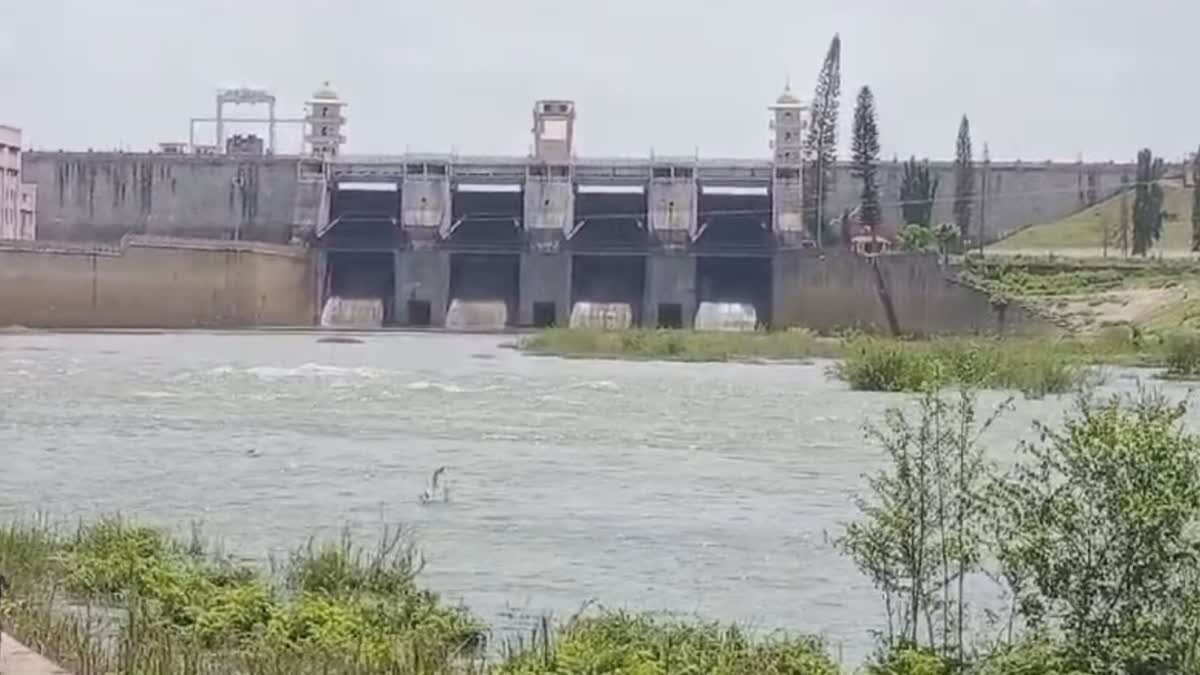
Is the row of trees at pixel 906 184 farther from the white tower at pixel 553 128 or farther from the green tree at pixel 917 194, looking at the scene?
the white tower at pixel 553 128

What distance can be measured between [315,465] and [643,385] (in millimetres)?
16236

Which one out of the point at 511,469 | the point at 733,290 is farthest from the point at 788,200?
the point at 511,469

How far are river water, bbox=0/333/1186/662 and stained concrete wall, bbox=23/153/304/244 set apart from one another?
91.4ft

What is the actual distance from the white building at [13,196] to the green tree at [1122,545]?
5694 centimetres

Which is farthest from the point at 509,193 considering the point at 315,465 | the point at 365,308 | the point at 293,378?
the point at 315,465

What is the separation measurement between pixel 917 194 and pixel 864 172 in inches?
97.2

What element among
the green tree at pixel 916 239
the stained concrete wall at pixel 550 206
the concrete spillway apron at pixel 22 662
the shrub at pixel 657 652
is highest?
the stained concrete wall at pixel 550 206

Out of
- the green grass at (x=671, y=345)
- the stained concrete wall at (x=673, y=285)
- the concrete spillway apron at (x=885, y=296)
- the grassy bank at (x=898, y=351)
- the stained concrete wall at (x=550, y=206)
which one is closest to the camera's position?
the grassy bank at (x=898, y=351)

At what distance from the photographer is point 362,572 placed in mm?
11367

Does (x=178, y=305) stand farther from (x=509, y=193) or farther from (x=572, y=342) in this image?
(x=572, y=342)

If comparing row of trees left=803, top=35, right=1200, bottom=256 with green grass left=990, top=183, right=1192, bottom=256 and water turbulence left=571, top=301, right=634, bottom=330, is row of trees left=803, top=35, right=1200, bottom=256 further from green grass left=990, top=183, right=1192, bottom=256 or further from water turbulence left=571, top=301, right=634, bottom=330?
water turbulence left=571, top=301, right=634, bottom=330

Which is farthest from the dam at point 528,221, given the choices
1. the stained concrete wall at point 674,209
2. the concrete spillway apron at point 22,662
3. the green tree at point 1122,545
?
the concrete spillway apron at point 22,662

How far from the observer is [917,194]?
221ft

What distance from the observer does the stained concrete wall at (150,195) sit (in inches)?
2665
